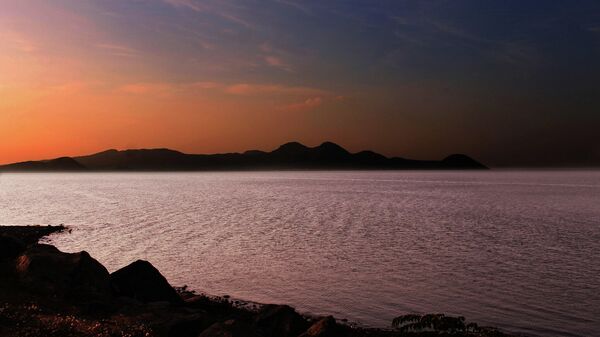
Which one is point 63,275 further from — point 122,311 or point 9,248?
point 9,248

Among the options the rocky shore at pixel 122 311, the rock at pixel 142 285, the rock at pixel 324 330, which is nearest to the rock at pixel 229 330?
the rocky shore at pixel 122 311

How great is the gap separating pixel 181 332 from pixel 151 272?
7865mm

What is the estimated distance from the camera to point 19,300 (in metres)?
21.1

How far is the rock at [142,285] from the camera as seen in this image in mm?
24547

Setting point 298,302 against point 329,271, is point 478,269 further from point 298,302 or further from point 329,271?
point 298,302

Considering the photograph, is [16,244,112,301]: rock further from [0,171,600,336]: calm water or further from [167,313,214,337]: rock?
[0,171,600,336]: calm water

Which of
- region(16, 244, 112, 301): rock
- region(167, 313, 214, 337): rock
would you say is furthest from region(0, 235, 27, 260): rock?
region(167, 313, 214, 337): rock

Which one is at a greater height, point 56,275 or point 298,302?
point 56,275

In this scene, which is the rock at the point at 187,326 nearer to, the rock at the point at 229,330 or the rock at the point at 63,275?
the rock at the point at 229,330

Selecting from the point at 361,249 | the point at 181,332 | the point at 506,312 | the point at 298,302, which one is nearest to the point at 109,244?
the point at 361,249

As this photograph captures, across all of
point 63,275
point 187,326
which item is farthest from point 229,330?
point 63,275

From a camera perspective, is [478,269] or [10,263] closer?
[10,263]

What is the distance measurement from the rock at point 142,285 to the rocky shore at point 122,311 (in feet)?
0.16

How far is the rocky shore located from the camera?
59.7 ft
